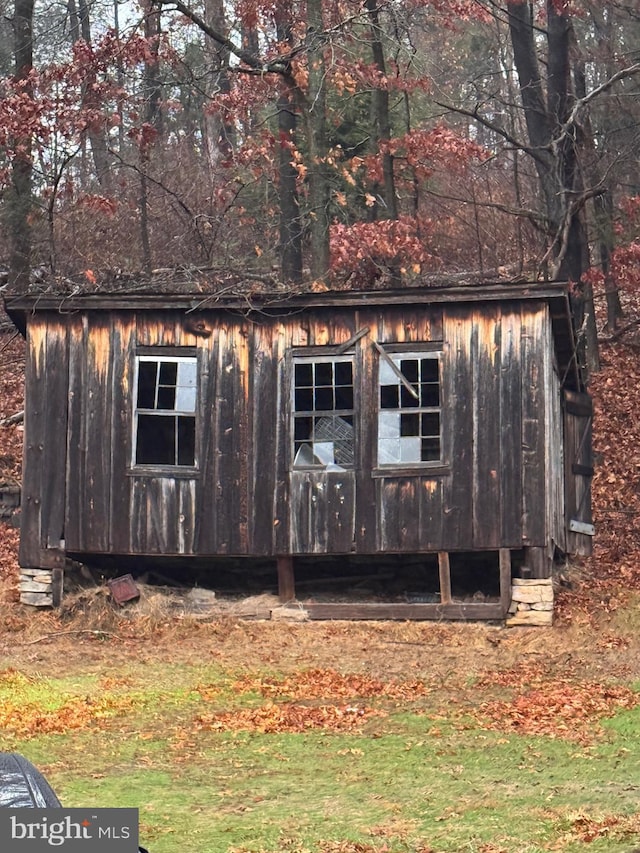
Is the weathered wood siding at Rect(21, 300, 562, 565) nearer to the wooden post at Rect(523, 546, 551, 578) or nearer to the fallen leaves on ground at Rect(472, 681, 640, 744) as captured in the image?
the wooden post at Rect(523, 546, 551, 578)

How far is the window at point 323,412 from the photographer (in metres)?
17.6

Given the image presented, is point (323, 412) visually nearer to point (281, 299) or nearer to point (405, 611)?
point (281, 299)

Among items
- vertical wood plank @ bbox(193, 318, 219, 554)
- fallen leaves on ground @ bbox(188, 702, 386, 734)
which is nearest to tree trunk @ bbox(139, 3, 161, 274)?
vertical wood plank @ bbox(193, 318, 219, 554)

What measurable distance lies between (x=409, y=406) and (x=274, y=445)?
1.88 meters

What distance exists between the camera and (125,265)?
1221 inches

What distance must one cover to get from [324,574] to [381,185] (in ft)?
41.2

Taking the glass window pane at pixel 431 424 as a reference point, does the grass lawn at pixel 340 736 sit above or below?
below

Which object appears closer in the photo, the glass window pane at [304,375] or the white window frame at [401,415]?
the white window frame at [401,415]

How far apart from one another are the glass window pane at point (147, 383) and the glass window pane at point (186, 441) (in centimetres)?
48

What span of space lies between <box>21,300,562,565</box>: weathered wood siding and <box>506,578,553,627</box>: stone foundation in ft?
1.79

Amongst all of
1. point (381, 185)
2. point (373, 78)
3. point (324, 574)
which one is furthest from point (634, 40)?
point (324, 574)

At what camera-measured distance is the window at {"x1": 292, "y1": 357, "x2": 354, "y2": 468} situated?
57.7 ft

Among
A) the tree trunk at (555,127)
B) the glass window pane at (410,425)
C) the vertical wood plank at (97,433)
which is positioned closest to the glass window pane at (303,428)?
the glass window pane at (410,425)

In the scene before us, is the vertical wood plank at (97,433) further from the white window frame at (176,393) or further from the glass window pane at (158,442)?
the glass window pane at (158,442)
